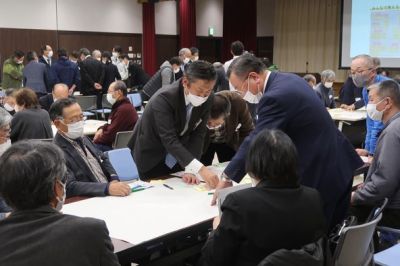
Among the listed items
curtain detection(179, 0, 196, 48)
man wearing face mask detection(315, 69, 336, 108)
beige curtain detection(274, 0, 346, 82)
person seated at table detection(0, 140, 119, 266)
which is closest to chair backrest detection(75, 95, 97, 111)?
man wearing face mask detection(315, 69, 336, 108)

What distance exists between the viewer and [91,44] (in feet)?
37.2

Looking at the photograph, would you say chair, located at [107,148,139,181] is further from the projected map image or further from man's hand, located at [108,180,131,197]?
the projected map image

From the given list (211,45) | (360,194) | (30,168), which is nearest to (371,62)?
(360,194)

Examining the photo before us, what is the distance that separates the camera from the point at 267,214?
5.53 feet

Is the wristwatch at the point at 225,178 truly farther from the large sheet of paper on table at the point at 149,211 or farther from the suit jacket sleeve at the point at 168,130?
the suit jacket sleeve at the point at 168,130

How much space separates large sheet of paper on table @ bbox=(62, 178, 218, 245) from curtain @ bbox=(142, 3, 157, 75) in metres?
10.0

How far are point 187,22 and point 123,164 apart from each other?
10.5 m

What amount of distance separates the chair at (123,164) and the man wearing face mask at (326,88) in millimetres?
4347

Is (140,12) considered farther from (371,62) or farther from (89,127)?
(371,62)

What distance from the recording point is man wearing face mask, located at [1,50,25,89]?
8844mm

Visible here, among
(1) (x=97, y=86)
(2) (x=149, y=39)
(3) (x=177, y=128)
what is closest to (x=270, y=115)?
(3) (x=177, y=128)

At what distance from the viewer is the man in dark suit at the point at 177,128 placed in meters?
2.90

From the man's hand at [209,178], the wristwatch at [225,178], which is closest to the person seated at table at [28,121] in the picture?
the man's hand at [209,178]

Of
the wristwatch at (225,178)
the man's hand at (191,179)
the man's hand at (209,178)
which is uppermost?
the wristwatch at (225,178)
